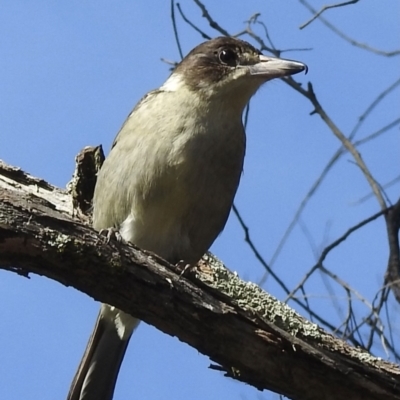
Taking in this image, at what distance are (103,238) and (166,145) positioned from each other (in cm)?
99

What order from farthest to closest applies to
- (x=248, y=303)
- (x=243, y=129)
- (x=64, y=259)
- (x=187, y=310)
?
(x=243, y=129) → (x=248, y=303) → (x=187, y=310) → (x=64, y=259)

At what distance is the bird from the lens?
12.1 ft

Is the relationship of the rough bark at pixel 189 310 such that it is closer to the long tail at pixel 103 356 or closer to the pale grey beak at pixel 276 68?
the long tail at pixel 103 356

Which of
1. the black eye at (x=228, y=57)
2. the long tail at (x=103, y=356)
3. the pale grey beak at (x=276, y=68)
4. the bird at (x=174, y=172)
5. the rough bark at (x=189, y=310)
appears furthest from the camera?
the black eye at (x=228, y=57)

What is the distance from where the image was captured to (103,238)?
9.16 ft

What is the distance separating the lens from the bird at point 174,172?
369 cm

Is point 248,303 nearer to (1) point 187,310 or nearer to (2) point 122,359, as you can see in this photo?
(1) point 187,310

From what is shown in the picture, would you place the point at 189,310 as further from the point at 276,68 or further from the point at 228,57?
the point at 228,57

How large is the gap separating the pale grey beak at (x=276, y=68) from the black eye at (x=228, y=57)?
0.09 m

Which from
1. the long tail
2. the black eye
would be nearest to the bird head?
the black eye

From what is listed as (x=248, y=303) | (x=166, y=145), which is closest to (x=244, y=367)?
(x=248, y=303)

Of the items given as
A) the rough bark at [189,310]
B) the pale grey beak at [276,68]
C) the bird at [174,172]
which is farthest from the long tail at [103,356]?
the pale grey beak at [276,68]

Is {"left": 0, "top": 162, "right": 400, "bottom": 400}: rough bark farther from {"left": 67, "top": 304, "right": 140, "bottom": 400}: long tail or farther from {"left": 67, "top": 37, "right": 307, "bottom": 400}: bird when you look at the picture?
{"left": 67, "top": 304, "right": 140, "bottom": 400}: long tail

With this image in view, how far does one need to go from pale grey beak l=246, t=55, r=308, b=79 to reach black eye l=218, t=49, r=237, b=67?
0.31 ft
